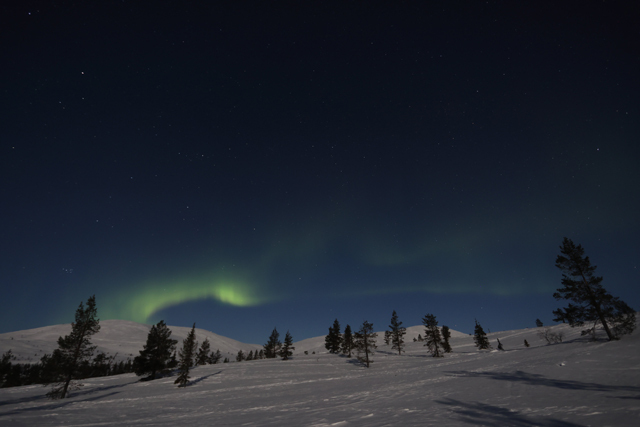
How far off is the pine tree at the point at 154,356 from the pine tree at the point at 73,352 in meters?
9.46

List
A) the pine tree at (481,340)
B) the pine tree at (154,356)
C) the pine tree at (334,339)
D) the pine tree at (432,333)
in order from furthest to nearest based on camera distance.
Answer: the pine tree at (334,339), the pine tree at (481,340), the pine tree at (432,333), the pine tree at (154,356)

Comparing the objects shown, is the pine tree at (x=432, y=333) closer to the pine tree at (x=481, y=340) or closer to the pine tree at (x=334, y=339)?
the pine tree at (x=481, y=340)

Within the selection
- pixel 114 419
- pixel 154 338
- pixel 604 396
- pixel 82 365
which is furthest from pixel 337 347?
pixel 604 396

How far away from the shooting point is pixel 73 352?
31672mm

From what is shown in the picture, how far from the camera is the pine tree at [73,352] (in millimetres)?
30328

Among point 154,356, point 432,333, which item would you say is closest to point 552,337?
point 432,333

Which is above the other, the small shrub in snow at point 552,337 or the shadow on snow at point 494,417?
the small shrub in snow at point 552,337

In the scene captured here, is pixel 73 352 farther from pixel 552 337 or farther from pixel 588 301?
pixel 552 337

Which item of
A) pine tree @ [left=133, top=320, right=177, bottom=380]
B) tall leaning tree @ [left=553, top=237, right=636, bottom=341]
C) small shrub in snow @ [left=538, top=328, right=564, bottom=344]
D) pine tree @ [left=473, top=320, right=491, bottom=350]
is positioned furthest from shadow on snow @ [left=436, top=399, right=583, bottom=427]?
pine tree @ [left=473, top=320, right=491, bottom=350]

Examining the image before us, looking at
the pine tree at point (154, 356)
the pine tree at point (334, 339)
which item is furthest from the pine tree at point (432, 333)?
the pine tree at point (154, 356)

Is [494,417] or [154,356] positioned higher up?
[154,356]

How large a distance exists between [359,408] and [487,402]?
5640mm

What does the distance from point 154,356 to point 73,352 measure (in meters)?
12.3

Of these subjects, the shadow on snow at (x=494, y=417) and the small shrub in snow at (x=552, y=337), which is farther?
the small shrub in snow at (x=552, y=337)
